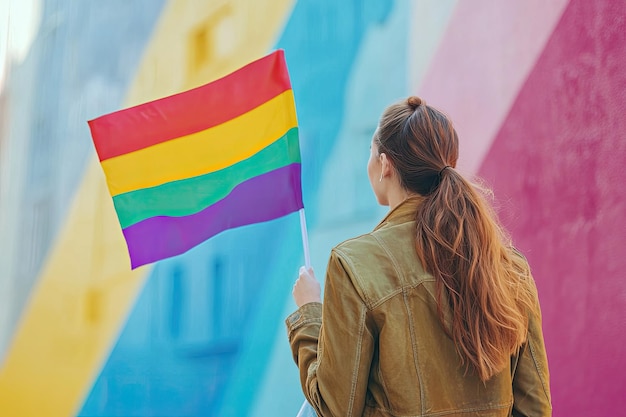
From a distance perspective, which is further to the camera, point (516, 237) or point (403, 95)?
point (403, 95)

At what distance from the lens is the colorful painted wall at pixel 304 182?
2365mm

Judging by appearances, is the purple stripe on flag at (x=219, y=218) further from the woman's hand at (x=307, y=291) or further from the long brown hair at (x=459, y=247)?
the long brown hair at (x=459, y=247)

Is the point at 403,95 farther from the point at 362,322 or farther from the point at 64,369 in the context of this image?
the point at 64,369

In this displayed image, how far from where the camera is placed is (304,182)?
10.7 feet

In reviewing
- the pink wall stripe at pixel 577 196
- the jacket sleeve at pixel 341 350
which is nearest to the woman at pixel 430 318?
the jacket sleeve at pixel 341 350

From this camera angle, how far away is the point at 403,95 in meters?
3.05

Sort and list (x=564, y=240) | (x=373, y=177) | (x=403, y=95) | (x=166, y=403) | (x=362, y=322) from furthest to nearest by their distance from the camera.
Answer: (x=166, y=403) → (x=403, y=95) → (x=564, y=240) → (x=373, y=177) → (x=362, y=322)

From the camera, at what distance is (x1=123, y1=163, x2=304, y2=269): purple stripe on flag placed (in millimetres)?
2561

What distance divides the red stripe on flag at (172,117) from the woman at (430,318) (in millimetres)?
1299

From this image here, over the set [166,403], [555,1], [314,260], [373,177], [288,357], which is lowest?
[166,403]

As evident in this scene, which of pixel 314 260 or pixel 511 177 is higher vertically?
pixel 511 177

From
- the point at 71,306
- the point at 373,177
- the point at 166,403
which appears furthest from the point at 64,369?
the point at 373,177

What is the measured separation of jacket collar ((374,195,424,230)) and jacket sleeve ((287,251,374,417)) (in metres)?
0.16

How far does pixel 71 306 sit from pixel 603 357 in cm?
290
